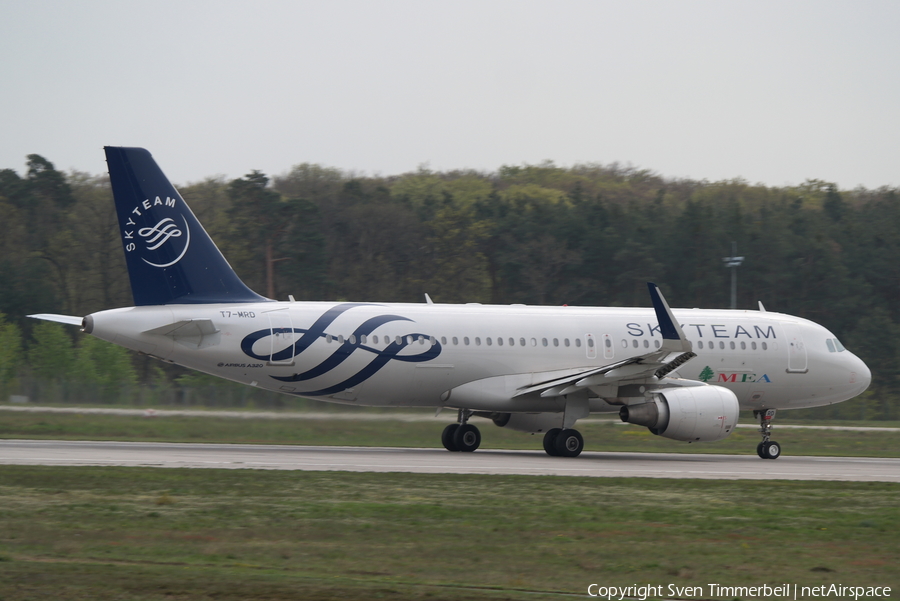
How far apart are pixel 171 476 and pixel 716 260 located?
57.6 meters

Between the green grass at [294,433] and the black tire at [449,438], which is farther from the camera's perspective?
the green grass at [294,433]

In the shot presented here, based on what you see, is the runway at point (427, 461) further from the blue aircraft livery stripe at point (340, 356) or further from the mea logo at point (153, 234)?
the mea logo at point (153, 234)

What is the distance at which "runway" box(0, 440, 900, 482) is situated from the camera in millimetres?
19422

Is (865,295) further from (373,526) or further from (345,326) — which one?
(373,526)

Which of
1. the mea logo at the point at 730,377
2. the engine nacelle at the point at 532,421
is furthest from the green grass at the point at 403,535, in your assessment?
the mea logo at the point at 730,377

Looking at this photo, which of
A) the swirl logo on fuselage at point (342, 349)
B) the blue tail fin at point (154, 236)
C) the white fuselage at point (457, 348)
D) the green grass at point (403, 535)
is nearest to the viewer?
the green grass at point (403, 535)

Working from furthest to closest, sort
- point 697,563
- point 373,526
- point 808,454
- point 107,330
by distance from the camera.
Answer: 1. point 808,454
2. point 107,330
3. point 373,526
4. point 697,563

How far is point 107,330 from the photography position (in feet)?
72.0

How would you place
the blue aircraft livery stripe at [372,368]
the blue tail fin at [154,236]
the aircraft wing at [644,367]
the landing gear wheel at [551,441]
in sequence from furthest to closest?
the landing gear wheel at [551,441], the blue aircraft livery stripe at [372,368], the blue tail fin at [154,236], the aircraft wing at [644,367]

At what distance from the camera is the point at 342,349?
2344 cm

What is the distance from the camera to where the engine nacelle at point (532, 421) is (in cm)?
2581

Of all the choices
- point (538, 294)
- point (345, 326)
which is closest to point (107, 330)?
point (345, 326)

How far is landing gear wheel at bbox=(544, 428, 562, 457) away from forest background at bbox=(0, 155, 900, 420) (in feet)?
107

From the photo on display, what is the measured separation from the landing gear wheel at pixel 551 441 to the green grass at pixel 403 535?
6.61 m
